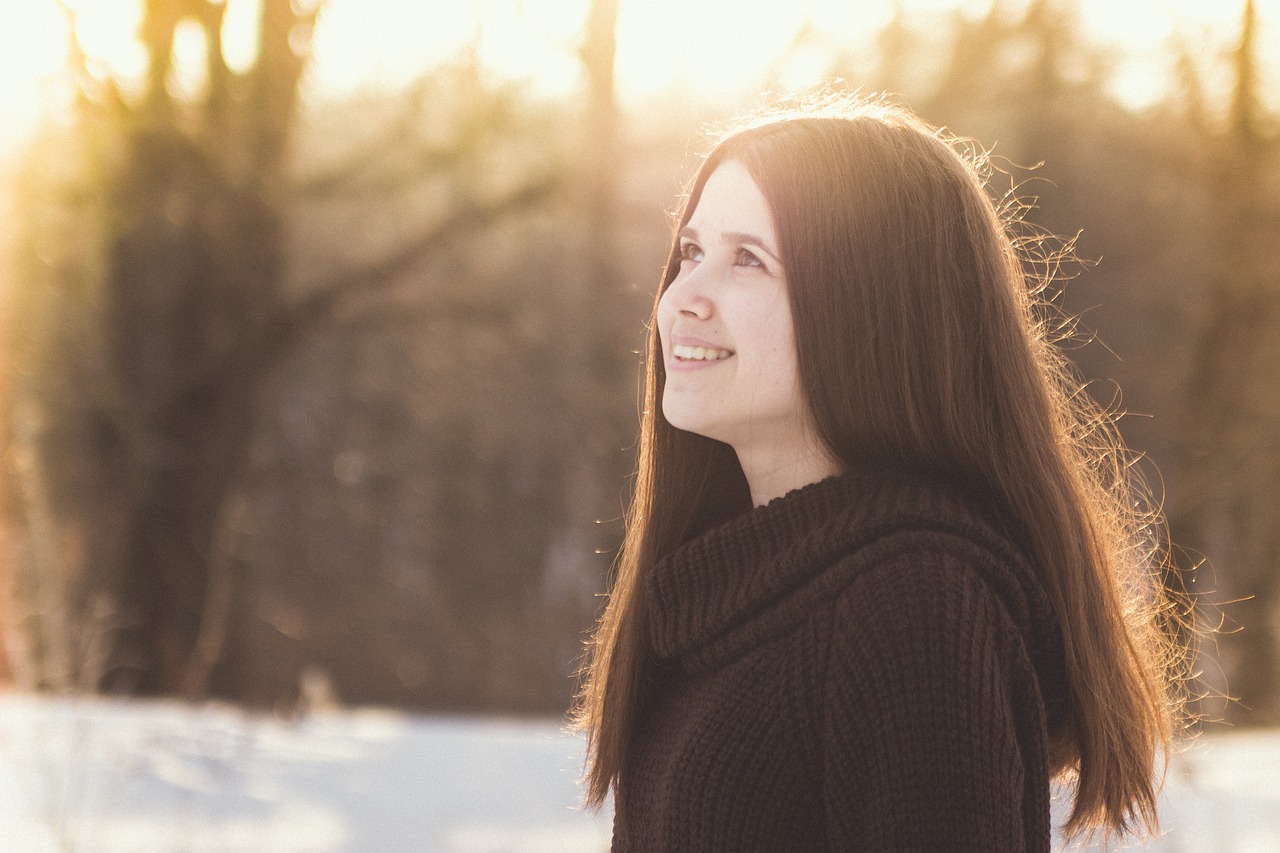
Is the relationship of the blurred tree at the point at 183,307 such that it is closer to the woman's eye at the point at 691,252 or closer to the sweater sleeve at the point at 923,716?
the woman's eye at the point at 691,252

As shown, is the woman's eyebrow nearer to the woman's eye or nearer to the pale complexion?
the pale complexion

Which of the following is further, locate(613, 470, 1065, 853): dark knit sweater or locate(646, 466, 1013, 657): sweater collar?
locate(646, 466, 1013, 657): sweater collar

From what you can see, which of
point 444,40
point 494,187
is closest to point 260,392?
point 494,187

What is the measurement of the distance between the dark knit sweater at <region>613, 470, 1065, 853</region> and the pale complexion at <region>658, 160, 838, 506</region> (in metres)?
0.09

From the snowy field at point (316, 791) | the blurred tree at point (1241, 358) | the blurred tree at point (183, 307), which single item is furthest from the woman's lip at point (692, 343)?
the blurred tree at point (1241, 358)

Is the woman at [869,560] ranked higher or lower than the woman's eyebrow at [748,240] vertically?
lower

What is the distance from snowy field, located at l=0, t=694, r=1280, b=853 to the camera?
13.5 feet

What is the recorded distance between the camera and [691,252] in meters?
1.73

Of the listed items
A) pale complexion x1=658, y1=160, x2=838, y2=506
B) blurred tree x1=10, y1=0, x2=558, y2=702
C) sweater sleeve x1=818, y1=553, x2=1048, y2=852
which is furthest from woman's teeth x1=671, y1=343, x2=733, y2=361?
blurred tree x1=10, y1=0, x2=558, y2=702

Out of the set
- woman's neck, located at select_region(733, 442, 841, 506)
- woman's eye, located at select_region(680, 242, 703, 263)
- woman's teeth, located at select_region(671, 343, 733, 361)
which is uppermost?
woman's eye, located at select_region(680, 242, 703, 263)

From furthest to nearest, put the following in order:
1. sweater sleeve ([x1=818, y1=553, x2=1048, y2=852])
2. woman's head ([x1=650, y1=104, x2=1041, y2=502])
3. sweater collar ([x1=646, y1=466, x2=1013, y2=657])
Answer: woman's head ([x1=650, y1=104, x2=1041, y2=502]) < sweater collar ([x1=646, y1=466, x2=1013, y2=657]) < sweater sleeve ([x1=818, y1=553, x2=1048, y2=852])

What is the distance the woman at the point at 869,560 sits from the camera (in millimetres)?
1182

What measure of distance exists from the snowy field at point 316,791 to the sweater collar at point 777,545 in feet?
7.74

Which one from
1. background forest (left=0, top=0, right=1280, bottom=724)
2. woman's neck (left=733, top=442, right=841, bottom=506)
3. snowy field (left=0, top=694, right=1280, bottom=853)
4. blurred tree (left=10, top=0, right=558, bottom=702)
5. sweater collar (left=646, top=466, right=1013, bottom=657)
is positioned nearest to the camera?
sweater collar (left=646, top=466, right=1013, bottom=657)
